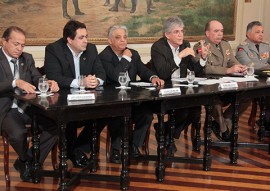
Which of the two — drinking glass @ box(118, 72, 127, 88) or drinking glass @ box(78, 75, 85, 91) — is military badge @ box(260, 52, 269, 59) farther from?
drinking glass @ box(78, 75, 85, 91)

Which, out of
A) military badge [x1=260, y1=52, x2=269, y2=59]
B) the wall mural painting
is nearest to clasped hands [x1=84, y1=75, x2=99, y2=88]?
the wall mural painting

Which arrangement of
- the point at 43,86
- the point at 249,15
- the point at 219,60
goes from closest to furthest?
the point at 43,86, the point at 219,60, the point at 249,15

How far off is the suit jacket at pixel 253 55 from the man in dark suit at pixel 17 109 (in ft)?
9.52

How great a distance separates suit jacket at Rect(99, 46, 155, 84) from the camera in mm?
4660

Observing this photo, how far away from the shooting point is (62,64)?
445 centimetres

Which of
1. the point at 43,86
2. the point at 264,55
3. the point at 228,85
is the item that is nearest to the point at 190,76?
the point at 228,85

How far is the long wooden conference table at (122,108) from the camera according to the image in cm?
356

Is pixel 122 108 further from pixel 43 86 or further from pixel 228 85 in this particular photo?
pixel 228 85

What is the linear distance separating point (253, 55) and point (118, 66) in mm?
2262

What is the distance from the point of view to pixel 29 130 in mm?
4293

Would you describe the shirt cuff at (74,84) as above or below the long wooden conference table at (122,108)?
above

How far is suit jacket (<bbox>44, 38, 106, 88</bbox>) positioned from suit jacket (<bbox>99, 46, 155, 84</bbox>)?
147 mm

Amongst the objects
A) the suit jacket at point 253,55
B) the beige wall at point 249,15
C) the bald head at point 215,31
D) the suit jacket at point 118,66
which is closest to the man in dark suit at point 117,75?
the suit jacket at point 118,66

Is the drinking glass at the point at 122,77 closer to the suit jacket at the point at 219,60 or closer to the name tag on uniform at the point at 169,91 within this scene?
the name tag on uniform at the point at 169,91
